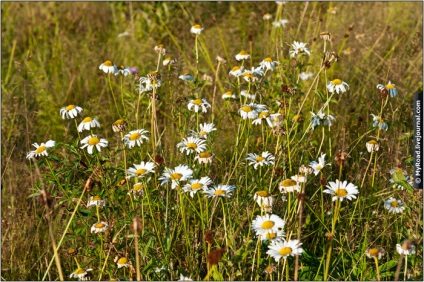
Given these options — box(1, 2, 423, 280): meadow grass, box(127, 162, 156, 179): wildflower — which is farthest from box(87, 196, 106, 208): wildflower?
box(127, 162, 156, 179): wildflower

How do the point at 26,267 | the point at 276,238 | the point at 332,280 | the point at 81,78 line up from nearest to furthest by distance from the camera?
1. the point at 276,238
2. the point at 332,280
3. the point at 26,267
4. the point at 81,78

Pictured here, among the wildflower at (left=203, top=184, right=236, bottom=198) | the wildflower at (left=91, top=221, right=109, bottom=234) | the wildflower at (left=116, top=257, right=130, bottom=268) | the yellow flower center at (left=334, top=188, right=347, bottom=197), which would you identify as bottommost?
the wildflower at (left=116, top=257, right=130, bottom=268)

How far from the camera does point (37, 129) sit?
11.1 feet

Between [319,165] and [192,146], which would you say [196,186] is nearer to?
[192,146]

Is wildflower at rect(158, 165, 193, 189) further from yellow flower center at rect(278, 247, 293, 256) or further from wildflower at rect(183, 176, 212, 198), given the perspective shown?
yellow flower center at rect(278, 247, 293, 256)

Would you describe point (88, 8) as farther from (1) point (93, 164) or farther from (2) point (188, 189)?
(2) point (188, 189)

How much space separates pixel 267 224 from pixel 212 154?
16.7 inches

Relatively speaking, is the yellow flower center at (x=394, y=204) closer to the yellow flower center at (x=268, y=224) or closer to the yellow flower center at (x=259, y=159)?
the yellow flower center at (x=259, y=159)

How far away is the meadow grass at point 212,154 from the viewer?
1858mm

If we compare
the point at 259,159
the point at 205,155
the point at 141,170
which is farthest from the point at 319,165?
the point at 141,170

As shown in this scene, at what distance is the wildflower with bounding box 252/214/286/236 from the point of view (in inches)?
63.9

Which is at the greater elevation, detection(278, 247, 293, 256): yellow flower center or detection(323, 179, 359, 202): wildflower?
detection(323, 179, 359, 202): wildflower

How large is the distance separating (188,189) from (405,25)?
3.29 meters

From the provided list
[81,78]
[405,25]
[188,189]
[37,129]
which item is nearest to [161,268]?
[188,189]
